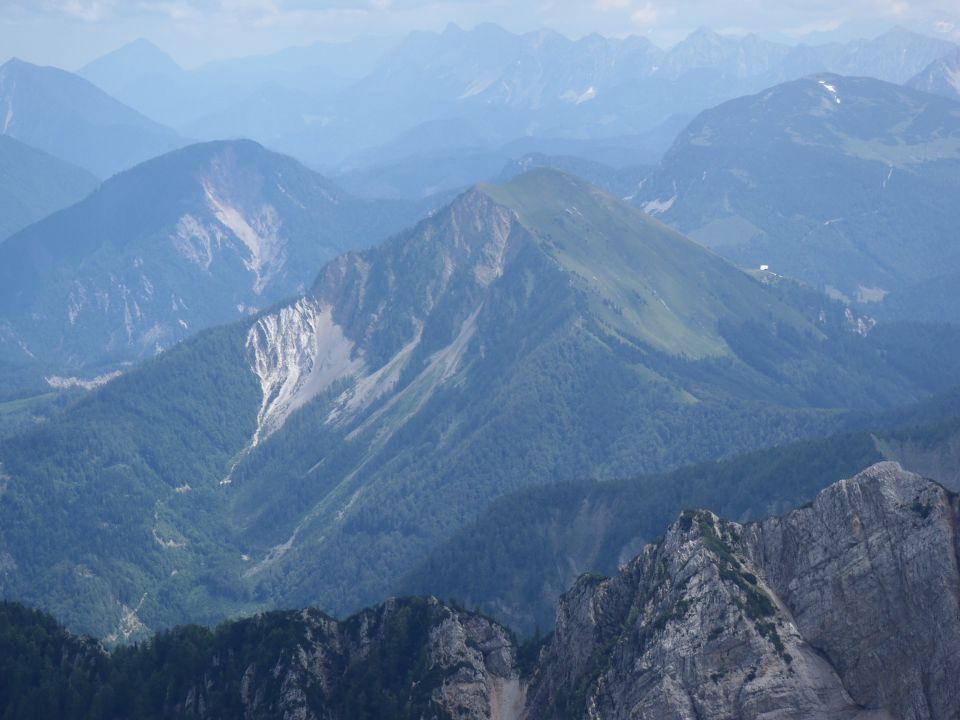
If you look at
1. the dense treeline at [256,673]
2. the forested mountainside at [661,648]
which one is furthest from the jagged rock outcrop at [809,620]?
the dense treeline at [256,673]

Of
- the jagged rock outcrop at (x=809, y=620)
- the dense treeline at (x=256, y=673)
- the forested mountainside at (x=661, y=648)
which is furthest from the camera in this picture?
the dense treeline at (x=256, y=673)

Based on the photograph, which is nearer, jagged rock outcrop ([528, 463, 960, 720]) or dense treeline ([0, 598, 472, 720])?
jagged rock outcrop ([528, 463, 960, 720])

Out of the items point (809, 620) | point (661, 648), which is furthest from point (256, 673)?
point (809, 620)

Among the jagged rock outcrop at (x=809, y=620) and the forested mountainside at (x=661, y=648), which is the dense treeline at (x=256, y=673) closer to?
the forested mountainside at (x=661, y=648)

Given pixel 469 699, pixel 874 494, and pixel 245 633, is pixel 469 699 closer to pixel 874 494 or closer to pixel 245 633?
pixel 245 633

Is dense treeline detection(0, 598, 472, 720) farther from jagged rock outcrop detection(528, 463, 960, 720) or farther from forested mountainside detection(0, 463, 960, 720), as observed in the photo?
jagged rock outcrop detection(528, 463, 960, 720)

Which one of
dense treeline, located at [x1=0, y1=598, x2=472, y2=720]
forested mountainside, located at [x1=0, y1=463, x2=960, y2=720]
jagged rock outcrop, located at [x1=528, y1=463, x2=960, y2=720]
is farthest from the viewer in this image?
dense treeline, located at [x1=0, y1=598, x2=472, y2=720]

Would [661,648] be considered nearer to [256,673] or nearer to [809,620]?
[809,620]

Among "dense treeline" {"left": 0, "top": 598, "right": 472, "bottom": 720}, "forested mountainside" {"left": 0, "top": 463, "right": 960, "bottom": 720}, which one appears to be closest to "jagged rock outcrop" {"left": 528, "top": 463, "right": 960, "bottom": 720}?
"forested mountainside" {"left": 0, "top": 463, "right": 960, "bottom": 720}
